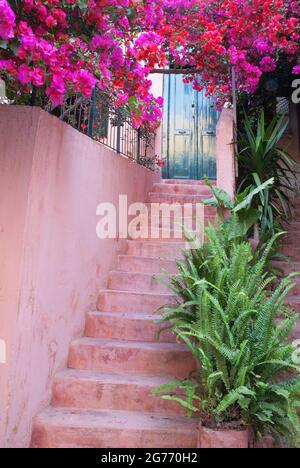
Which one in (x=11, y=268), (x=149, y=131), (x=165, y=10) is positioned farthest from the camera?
(x=149, y=131)

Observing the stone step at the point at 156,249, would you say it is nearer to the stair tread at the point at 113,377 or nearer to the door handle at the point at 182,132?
the stair tread at the point at 113,377

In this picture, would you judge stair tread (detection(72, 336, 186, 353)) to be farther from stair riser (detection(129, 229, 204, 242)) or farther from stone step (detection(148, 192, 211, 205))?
stone step (detection(148, 192, 211, 205))

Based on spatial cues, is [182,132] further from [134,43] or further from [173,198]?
[134,43]

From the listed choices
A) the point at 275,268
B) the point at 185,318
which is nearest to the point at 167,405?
the point at 185,318

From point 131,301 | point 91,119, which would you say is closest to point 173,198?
point 91,119

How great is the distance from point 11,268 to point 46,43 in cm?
118

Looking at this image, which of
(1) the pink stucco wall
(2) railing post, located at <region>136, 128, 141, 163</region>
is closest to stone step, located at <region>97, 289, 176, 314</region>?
(1) the pink stucco wall

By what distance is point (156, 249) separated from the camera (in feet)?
13.6

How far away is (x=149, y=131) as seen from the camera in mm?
6199

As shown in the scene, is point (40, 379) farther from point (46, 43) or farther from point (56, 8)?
point (56, 8)

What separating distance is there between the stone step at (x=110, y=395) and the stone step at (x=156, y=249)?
5.31 feet

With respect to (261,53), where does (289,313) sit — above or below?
below

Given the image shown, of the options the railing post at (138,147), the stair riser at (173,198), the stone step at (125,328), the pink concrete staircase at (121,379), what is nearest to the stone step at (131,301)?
the pink concrete staircase at (121,379)

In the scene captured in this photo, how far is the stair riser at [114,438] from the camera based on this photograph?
7.45 feet
